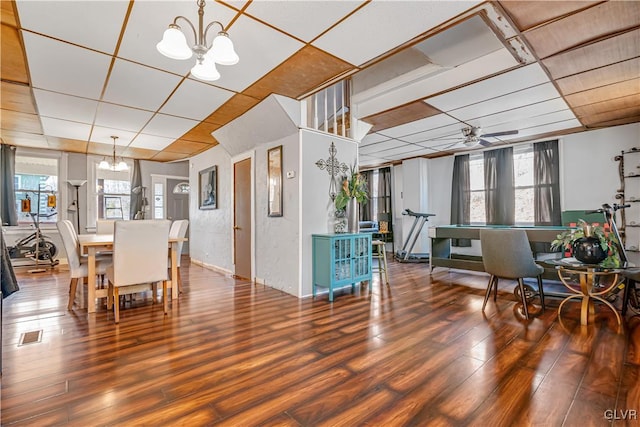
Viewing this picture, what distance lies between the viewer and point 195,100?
157 inches

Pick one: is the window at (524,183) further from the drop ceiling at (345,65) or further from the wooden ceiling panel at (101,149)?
the wooden ceiling panel at (101,149)

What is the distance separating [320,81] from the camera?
3.52 meters

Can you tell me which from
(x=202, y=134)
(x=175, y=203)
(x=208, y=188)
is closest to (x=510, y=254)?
(x=202, y=134)

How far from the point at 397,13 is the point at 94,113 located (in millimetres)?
4450

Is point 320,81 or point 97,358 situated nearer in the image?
point 97,358

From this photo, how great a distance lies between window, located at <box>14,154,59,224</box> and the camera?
22.0ft

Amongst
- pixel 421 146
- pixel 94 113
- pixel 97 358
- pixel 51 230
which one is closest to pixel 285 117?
pixel 94 113

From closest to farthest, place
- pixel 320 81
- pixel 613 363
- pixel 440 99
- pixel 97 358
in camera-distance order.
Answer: pixel 613 363 < pixel 97 358 < pixel 320 81 < pixel 440 99

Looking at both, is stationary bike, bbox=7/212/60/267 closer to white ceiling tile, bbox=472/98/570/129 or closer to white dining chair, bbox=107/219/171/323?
white dining chair, bbox=107/219/171/323

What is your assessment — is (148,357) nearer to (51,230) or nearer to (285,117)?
(285,117)

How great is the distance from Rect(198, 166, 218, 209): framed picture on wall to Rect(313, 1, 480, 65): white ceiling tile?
14.6ft

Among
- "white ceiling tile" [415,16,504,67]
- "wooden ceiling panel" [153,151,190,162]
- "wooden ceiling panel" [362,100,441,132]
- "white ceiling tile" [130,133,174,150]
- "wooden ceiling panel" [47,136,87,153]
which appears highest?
"white ceiling tile" [415,16,504,67]

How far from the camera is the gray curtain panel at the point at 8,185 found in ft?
21.1

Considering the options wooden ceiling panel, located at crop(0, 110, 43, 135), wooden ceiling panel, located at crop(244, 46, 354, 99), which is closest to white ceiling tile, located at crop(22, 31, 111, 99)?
wooden ceiling panel, located at crop(244, 46, 354, 99)
